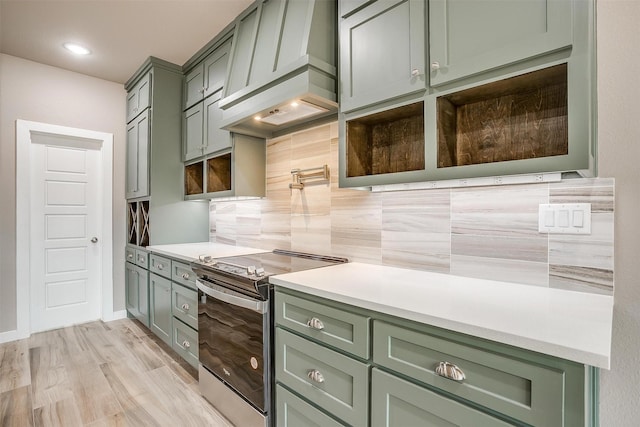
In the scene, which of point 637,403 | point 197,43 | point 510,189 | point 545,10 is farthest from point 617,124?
point 197,43

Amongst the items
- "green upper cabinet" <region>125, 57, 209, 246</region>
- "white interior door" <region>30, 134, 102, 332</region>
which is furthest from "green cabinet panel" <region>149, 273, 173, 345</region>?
"white interior door" <region>30, 134, 102, 332</region>

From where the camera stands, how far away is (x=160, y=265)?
2807mm

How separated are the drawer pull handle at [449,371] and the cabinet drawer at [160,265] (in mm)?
2321

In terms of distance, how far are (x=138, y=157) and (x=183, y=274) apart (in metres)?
1.64

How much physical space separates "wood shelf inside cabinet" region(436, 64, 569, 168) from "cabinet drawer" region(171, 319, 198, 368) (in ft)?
6.88

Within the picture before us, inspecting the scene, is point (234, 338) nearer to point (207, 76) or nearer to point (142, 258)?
point (142, 258)

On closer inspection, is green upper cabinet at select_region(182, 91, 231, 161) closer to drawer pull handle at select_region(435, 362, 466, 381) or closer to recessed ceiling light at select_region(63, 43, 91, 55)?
recessed ceiling light at select_region(63, 43, 91, 55)

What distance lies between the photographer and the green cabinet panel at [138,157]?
318cm

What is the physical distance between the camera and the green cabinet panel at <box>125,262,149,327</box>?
10.2 feet

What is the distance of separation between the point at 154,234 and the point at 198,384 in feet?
5.05

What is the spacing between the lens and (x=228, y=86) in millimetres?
2311

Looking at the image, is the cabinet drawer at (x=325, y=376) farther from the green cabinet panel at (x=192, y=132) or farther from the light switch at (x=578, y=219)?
the green cabinet panel at (x=192, y=132)

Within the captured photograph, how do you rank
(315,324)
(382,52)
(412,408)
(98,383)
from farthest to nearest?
(98,383)
(382,52)
(315,324)
(412,408)

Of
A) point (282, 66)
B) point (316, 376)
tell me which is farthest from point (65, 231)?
point (316, 376)
